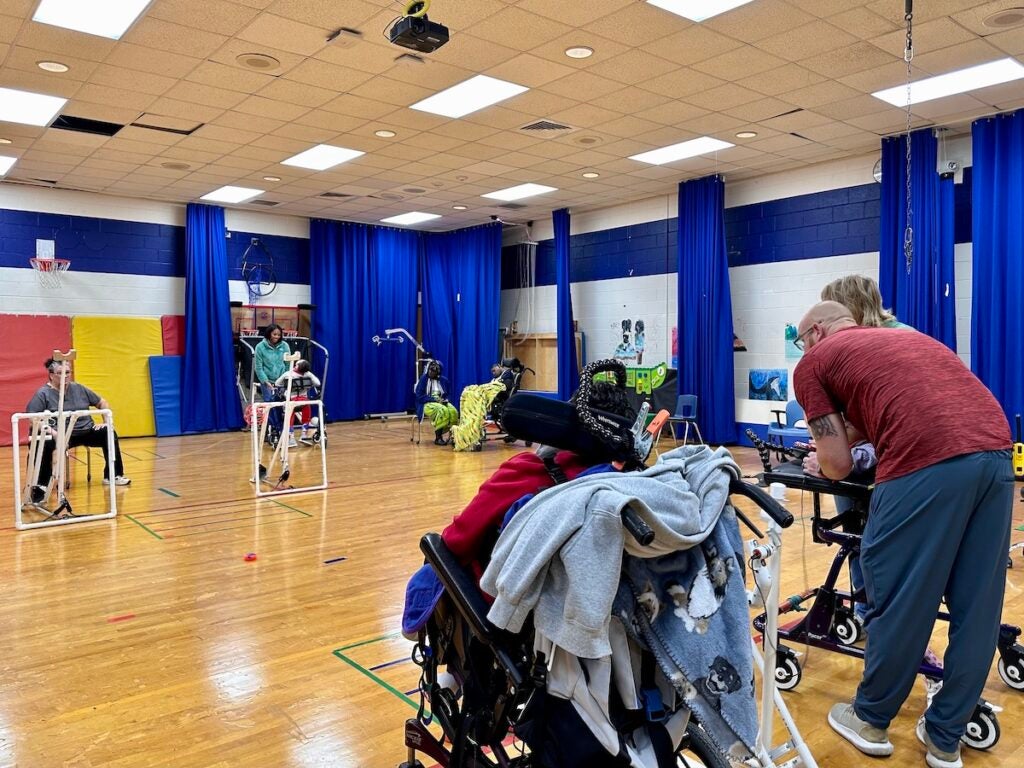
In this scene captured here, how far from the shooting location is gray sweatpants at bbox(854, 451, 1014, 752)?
6.76 feet

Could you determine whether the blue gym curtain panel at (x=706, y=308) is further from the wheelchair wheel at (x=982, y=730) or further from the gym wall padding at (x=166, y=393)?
the wheelchair wheel at (x=982, y=730)

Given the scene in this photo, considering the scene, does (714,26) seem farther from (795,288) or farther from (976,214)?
(795,288)

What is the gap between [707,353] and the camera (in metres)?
9.26

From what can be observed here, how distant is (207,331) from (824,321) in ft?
32.3

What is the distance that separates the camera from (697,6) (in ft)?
15.1

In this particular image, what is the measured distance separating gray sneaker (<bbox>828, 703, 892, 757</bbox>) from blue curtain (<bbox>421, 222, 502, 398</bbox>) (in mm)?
9951

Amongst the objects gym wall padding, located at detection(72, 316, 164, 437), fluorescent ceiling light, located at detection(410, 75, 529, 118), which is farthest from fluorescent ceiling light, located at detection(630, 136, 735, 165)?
gym wall padding, located at detection(72, 316, 164, 437)

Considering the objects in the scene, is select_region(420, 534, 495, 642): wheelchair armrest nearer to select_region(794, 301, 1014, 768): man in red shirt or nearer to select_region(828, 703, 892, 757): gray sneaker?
select_region(794, 301, 1014, 768): man in red shirt

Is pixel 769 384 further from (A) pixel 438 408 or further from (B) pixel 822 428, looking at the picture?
(B) pixel 822 428

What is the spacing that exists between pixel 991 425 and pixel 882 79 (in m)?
4.64

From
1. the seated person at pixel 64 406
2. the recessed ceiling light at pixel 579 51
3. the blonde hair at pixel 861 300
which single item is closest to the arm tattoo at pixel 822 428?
the blonde hair at pixel 861 300

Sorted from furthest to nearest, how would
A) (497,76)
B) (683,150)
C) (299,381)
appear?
(683,150), (299,381), (497,76)

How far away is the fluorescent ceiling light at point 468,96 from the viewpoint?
5.98 metres

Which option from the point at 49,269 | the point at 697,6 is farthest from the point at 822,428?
the point at 49,269
